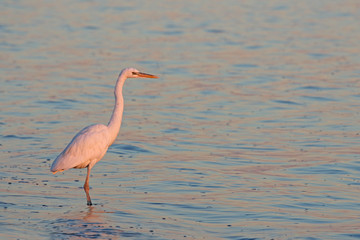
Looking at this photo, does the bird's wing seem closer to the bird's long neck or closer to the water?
the bird's long neck

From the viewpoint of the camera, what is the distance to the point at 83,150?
11.9 metres

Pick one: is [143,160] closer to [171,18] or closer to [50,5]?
[171,18]

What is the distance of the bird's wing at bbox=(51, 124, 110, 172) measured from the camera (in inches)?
465

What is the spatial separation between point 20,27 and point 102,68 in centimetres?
923

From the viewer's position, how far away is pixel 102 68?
76.6 feet

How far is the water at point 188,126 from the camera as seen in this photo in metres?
10.9

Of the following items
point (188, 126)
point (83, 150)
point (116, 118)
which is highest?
point (116, 118)

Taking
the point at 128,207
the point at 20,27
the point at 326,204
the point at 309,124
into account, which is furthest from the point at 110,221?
the point at 20,27

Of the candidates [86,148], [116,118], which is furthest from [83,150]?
[116,118]

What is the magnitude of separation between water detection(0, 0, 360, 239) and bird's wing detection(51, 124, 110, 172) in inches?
21.1

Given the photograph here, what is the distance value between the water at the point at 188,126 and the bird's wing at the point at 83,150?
21.1 inches

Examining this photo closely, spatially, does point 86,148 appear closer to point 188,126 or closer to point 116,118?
point 116,118

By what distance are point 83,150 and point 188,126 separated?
17.2 feet

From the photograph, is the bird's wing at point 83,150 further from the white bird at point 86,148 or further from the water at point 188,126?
the water at point 188,126
